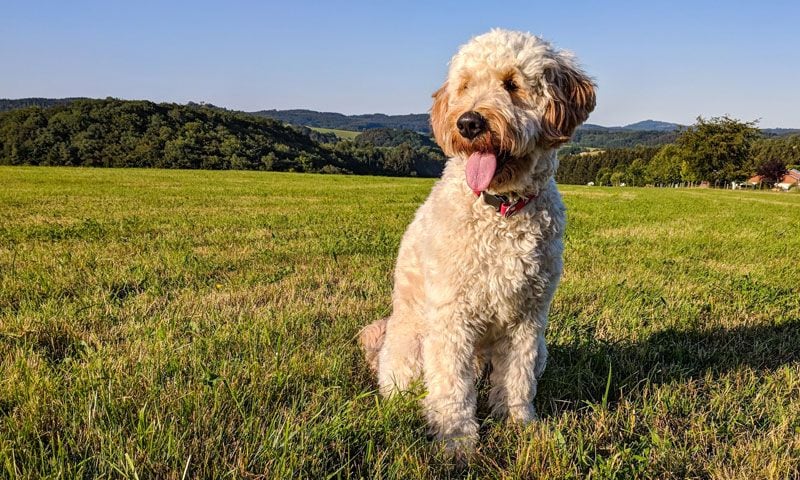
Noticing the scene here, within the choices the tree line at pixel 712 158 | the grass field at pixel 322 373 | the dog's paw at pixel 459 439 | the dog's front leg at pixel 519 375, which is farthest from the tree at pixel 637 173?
the dog's paw at pixel 459 439

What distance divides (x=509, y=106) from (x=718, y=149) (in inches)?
3665

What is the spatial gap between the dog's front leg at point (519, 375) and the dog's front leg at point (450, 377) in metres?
0.32

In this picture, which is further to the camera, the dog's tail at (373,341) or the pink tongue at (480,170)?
the dog's tail at (373,341)

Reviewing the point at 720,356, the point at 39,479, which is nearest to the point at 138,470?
the point at 39,479

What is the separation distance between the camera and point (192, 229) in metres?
12.4

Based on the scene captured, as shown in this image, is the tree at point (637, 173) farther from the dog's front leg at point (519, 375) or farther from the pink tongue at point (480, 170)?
the pink tongue at point (480, 170)

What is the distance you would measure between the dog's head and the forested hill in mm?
60606

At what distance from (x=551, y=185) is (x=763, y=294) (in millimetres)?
4937

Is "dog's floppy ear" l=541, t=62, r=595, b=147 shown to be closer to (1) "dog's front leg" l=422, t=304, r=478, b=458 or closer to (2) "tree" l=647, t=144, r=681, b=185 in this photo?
(1) "dog's front leg" l=422, t=304, r=478, b=458

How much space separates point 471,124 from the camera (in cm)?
324

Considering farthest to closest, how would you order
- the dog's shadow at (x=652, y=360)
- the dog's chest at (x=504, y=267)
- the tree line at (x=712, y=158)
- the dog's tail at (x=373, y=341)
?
the tree line at (x=712, y=158) → the dog's tail at (x=373, y=341) → the dog's shadow at (x=652, y=360) → the dog's chest at (x=504, y=267)

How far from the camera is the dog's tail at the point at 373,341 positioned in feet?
13.9

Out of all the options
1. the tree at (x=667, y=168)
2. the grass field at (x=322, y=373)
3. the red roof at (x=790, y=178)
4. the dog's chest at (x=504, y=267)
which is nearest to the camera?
the grass field at (x=322, y=373)

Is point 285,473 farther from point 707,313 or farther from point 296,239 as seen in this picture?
point 296,239
